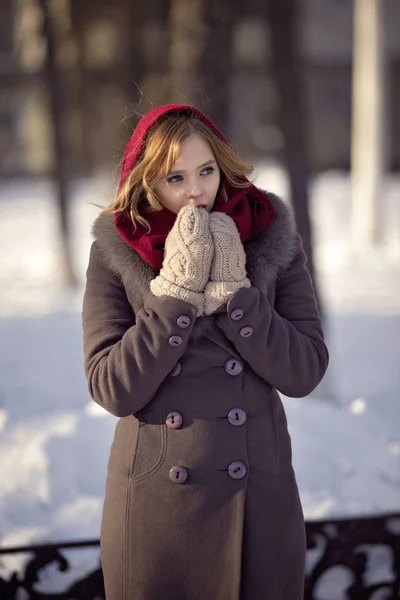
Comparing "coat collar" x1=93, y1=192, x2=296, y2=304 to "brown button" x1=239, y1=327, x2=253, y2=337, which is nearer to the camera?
"brown button" x1=239, y1=327, x2=253, y2=337

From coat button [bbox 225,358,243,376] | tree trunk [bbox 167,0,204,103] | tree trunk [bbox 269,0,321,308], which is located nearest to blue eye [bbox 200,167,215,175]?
coat button [bbox 225,358,243,376]

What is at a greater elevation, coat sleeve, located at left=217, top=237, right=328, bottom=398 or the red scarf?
the red scarf

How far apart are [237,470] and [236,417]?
0.45 feet

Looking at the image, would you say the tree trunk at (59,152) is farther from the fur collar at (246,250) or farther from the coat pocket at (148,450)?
the coat pocket at (148,450)

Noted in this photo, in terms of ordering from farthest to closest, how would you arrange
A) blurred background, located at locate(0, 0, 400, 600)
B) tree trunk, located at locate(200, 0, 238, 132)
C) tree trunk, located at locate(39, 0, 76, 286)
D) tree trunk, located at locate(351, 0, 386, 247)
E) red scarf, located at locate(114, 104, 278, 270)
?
tree trunk, located at locate(351, 0, 386, 247) → tree trunk, located at locate(39, 0, 76, 286) → tree trunk, located at locate(200, 0, 238, 132) → blurred background, located at locate(0, 0, 400, 600) → red scarf, located at locate(114, 104, 278, 270)

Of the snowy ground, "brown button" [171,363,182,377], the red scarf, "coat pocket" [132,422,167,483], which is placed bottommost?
the snowy ground

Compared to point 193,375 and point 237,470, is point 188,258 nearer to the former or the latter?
point 193,375

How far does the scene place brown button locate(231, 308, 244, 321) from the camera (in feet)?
5.85

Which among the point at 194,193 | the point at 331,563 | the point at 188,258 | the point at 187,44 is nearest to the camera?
the point at 188,258

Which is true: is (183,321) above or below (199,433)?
above

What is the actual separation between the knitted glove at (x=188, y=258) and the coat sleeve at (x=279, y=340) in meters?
0.10

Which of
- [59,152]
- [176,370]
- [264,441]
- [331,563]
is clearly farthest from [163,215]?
[59,152]

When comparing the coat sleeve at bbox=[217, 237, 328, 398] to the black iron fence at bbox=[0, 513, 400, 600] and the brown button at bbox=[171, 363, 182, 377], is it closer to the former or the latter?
the brown button at bbox=[171, 363, 182, 377]

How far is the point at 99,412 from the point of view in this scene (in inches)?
158
